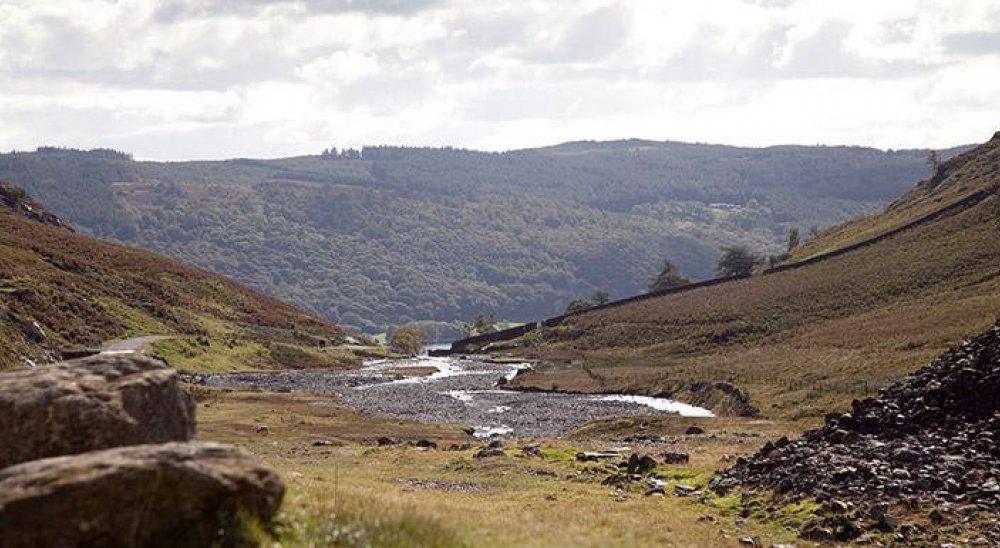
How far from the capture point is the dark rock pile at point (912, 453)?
31.5 meters

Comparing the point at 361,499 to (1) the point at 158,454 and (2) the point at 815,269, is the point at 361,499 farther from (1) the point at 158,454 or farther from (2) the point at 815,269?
(2) the point at 815,269

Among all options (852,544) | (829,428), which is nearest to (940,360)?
(829,428)

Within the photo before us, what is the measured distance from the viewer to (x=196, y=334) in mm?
165125

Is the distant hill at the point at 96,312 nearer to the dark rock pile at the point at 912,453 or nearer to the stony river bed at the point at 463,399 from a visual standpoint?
the stony river bed at the point at 463,399

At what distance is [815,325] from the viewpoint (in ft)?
472

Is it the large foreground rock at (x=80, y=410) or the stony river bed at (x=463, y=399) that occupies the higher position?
the large foreground rock at (x=80, y=410)

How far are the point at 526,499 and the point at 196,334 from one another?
136 meters

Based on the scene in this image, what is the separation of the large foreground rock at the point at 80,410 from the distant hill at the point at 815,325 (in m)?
59.8

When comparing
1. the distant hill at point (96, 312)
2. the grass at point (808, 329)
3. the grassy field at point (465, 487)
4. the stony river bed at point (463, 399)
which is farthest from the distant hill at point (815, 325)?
the distant hill at point (96, 312)

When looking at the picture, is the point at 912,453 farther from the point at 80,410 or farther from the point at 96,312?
the point at 96,312

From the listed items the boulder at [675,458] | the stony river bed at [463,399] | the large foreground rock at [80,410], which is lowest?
the stony river bed at [463,399]

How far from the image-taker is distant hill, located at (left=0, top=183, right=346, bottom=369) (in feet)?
406

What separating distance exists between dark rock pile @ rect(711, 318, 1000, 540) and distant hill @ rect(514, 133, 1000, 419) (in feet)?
110

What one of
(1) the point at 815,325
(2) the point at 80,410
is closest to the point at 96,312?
(1) the point at 815,325
